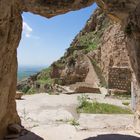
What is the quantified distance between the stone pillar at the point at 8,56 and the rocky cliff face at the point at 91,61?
36.0ft

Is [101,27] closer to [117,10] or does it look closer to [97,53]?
[97,53]

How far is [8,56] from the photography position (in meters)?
6.73

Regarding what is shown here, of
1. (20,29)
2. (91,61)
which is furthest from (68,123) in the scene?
(91,61)

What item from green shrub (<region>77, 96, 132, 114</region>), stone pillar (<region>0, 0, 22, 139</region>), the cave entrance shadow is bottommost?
the cave entrance shadow

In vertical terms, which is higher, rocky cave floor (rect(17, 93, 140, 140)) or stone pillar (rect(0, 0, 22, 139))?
stone pillar (rect(0, 0, 22, 139))

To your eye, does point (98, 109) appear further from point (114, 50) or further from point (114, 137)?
point (114, 50)

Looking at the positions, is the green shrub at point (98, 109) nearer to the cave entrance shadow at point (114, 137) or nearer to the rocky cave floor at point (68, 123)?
the rocky cave floor at point (68, 123)

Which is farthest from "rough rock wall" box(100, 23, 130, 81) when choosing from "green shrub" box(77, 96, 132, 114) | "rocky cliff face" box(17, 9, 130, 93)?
"green shrub" box(77, 96, 132, 114)

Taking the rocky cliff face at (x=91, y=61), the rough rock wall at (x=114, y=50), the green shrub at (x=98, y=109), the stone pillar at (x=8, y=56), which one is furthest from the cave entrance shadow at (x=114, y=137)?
the rough rock wall at (x=114, y=50)

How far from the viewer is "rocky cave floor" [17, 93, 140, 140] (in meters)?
7.32

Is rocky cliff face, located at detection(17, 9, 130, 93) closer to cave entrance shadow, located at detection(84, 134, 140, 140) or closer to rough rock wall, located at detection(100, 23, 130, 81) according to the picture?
rough rock wall, located at detection(100, 23, 130, 81)

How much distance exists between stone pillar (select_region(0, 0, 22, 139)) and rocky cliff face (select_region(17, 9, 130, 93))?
36.0 ft

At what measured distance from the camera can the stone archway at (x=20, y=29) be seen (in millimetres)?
6613

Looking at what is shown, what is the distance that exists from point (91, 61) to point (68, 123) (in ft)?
56.3
